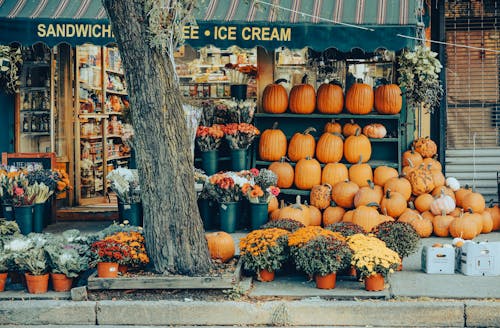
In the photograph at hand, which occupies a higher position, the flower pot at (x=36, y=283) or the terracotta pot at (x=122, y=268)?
the terracotta pot at (x=122, y=268)

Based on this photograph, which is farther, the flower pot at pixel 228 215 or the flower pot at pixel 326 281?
the flower pot at pixel 228 215

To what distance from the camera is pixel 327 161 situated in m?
12.8

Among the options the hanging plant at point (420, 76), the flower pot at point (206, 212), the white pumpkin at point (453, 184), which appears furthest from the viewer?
the white pumpkin at point (453, 184)

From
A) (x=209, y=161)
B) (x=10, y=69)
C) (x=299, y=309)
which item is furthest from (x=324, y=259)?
(x=10, y=69)

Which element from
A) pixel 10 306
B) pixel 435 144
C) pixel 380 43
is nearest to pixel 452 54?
pixel 435 144

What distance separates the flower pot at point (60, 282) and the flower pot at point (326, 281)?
2.70 m

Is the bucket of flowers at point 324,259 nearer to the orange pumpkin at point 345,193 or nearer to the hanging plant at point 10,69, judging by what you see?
the orange pumpkin at point 345,193

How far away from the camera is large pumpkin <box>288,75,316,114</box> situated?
12.9 m

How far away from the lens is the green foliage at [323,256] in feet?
28.6

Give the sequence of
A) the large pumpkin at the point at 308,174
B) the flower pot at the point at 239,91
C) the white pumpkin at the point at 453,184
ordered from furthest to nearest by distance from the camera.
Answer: the flower pot at the point at 239,91, the large pumpkin at the point at 308,174, the white pumpkin at the point at 453,184

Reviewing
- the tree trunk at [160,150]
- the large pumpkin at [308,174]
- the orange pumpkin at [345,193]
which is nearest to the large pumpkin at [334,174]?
the large pumpkin at [308,174]

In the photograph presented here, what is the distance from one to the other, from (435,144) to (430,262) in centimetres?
407

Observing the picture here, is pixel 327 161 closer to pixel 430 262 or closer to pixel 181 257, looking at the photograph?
pixel 430 262

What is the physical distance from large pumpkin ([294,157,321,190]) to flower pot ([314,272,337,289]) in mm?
3838
